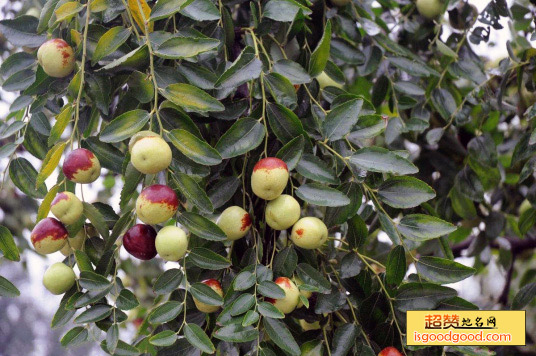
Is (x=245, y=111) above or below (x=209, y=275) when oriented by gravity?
above

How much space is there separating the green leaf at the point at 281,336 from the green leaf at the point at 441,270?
0.74ft

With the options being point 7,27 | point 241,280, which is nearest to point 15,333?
point 7,27

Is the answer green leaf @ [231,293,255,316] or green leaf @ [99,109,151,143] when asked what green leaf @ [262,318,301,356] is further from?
green leaf @ [99,109,151,143]

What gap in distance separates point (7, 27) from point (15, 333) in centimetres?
245

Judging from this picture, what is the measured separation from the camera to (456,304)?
2.99 ft

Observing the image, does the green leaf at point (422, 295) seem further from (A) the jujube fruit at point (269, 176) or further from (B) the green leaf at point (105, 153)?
(B) the green leaf at point (105, 153)

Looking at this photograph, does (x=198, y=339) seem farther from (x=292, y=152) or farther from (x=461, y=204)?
(x=461, y=204)

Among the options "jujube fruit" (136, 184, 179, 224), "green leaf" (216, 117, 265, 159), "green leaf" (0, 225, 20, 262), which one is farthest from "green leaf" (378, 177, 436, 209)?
"green leaf" (0, 225, 20, 262)

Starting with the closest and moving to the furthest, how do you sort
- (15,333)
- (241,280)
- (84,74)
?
(241,280)
(84,74)
(15,333)

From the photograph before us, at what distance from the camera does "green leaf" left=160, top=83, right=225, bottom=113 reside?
82 cm

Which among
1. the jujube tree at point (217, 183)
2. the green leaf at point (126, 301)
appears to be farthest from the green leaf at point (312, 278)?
the green leaf at point (126, 301)

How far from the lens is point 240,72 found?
86 cm

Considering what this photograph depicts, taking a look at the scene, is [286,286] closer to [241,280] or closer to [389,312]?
[241,280]

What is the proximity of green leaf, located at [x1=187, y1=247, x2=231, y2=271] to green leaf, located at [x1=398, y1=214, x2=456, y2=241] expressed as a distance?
0.86ft
